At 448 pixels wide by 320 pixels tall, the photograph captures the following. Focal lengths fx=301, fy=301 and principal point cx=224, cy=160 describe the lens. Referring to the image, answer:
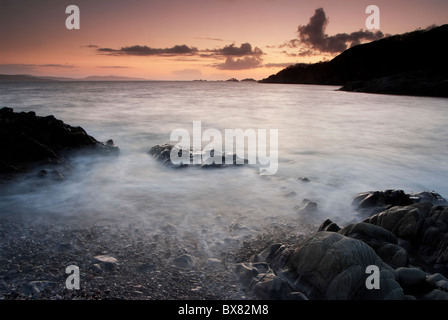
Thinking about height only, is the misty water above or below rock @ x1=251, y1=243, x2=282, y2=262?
above

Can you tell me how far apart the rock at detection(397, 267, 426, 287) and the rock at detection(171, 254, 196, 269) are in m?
2.34

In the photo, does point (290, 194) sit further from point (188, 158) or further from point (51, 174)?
point (51, 174)

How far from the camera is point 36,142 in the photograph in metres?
7.61

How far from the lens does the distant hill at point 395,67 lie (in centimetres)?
4568

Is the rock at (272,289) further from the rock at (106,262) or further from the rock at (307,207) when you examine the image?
the rock at (307,207)

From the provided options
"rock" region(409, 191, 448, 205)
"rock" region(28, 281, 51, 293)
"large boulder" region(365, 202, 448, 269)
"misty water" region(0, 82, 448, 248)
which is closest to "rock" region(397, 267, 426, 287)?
"large boulder" region(365, 202, 448, 269)

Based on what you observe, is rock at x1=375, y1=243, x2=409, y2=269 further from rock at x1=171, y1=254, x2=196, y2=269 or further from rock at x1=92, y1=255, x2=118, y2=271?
rock at x1=92, y1=255, x2=118, y2=271

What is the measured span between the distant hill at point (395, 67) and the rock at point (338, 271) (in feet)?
154

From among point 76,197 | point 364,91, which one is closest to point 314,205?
point 76,197

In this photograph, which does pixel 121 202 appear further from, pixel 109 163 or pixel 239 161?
pixel 239 161

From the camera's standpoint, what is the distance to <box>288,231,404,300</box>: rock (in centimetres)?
299

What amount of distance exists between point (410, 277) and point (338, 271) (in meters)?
0.79

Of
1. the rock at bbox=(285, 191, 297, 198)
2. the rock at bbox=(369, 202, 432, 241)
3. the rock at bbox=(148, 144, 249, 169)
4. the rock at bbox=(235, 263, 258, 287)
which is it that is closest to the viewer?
the rock at bbox=(235, 263, 258, 287)

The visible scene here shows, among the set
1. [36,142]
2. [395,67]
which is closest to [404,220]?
[36,142]
